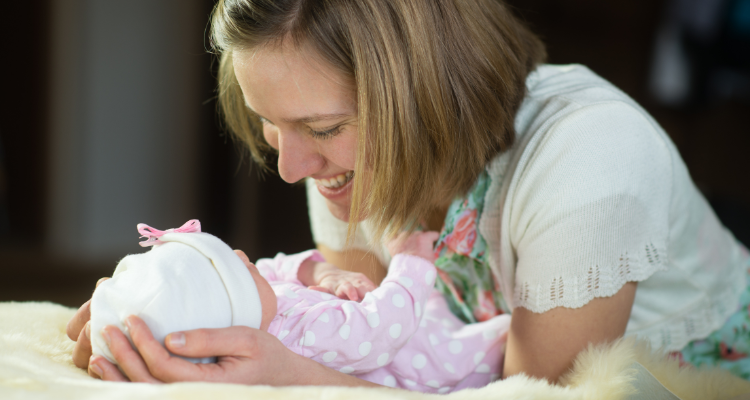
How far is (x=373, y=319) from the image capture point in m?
0.93

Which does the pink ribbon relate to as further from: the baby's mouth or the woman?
the baby's mouth

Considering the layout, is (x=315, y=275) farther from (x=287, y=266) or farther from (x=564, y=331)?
(x=564, y=331)

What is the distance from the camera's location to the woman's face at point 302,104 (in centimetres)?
92

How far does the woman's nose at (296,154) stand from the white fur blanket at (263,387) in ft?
1.36

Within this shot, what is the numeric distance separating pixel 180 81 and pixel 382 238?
2.46 metres

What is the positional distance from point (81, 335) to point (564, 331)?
70cm

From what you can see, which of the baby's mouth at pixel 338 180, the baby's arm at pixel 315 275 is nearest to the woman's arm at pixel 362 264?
the baby's arm at pixel 315 275

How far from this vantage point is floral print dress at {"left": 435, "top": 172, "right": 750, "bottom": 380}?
3.81 ft

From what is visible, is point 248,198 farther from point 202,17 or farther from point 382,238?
point 382,238

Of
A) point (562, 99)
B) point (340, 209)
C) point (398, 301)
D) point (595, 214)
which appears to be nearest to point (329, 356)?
point (398, 301)

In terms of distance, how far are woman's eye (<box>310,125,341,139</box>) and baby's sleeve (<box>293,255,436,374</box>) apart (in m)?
0.26

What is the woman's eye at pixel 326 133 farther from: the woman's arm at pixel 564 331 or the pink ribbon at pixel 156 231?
the woman's arm at pixel 564 331

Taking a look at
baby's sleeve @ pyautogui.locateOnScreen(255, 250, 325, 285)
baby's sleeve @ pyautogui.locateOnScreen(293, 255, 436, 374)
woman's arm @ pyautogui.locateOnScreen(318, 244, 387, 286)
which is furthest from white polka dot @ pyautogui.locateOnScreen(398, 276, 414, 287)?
woman's arm @ pyautogui.locateOnScreen(318, 244, 387, 286)

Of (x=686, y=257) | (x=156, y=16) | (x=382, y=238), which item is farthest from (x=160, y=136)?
(x=686, y=257)
